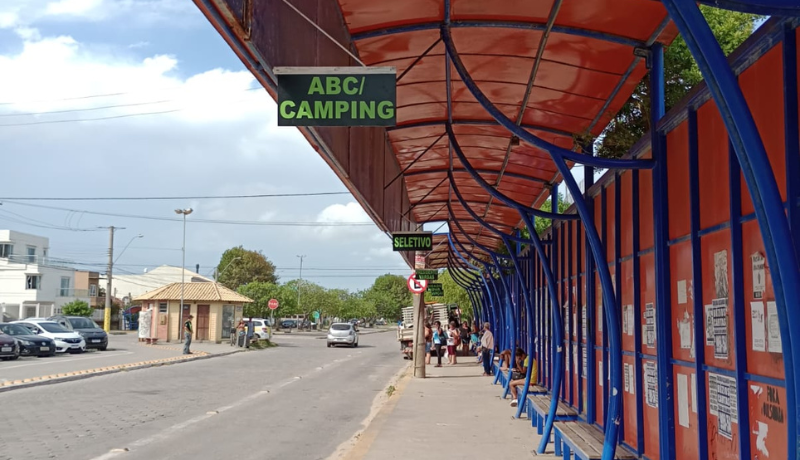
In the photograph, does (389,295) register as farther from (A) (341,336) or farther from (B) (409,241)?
(B) (409,241)

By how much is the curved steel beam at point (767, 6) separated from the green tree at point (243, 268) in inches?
3891

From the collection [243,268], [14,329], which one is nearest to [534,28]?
[14,329]

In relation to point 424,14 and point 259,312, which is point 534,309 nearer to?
point 424,14

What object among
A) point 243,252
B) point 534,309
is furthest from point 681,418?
point 243,252

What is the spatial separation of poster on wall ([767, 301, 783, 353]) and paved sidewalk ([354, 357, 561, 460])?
5767mm

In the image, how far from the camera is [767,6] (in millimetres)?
3145

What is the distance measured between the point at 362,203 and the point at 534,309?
524 centimetres

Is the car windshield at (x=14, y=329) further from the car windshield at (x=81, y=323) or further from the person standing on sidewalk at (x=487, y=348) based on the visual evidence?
the person standing on sidewalk at (x=487, y=348)

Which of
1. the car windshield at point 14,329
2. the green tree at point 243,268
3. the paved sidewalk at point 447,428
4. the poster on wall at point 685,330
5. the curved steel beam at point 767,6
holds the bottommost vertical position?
the paved sidewalk at point 447,428

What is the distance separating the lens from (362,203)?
11430 millimetres

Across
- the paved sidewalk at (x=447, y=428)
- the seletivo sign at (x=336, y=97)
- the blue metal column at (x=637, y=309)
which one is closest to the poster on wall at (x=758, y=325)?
the blue metal column at (x=637, y=309)

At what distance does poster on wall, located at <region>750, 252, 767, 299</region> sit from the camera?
13.8 ft

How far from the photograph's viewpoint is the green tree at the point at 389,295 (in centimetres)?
12631

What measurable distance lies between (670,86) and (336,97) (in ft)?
24.3
